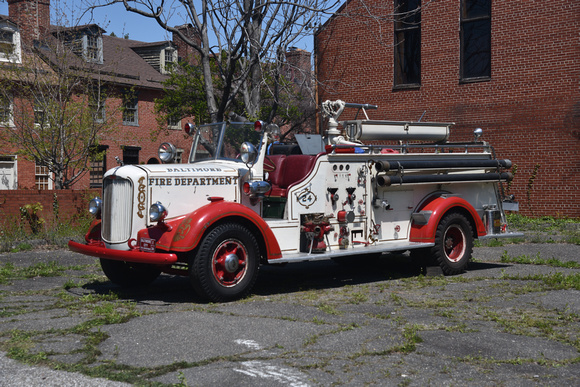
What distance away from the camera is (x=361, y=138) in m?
9.56

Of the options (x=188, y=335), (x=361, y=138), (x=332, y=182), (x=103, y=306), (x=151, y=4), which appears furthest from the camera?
A: (x=151, y=4)

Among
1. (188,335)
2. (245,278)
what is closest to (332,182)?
(245,278)

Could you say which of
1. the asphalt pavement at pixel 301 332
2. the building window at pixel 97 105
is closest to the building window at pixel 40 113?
the building window at pixel 97 105

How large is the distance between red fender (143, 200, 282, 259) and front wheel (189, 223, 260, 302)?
5.5 inches

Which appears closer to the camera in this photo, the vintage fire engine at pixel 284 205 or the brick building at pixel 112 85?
the vintage fire engine at pixel 284 205

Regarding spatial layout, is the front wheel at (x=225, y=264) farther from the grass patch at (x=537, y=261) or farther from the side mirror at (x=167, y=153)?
the grass patch at (x=537, y=261)

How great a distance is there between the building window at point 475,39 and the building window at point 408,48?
4.62 ft

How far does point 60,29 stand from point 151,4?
4.67 meters

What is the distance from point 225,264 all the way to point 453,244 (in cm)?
403

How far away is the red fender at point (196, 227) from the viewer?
7.29 meters

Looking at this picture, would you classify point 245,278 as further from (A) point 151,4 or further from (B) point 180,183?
(A) point 151,4

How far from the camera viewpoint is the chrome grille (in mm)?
7758

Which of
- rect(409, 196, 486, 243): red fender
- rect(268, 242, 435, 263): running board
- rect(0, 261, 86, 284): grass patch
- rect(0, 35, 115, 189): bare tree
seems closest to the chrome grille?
rect(268, 242, 435, 263): running board

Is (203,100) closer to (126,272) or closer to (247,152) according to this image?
(126,272)
